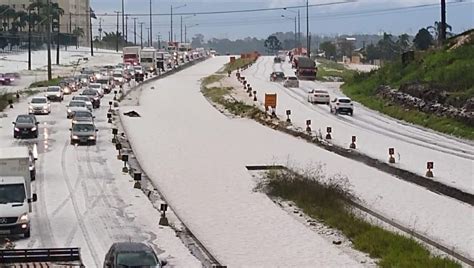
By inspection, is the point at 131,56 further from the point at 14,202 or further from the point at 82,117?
the point at 14,202

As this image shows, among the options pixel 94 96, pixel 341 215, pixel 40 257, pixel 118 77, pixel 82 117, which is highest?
pixel 118 77

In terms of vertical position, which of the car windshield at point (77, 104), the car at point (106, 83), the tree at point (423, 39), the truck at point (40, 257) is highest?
the tree at point (423, 39)

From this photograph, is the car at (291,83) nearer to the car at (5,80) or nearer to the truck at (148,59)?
the car at (5,80)

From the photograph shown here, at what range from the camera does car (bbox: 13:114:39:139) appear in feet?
162

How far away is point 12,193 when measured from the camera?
1025 inches

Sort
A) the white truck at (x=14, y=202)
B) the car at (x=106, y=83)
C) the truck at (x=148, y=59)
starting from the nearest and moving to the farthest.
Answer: the white truck at (x=14, y=202)
the car at (x=106, y=83)
the truck at (x=148, y=59)

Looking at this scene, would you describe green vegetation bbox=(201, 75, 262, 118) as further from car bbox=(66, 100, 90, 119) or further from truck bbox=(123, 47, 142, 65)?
truck bbox=(123, 47, 142, 65)

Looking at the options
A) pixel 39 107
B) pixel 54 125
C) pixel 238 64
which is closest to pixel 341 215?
pixel 54 125

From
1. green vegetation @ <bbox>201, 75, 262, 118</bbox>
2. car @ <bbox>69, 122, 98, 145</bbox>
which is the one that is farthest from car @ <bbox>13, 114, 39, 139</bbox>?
green vegetation @ <bbox>201, 75, 262, 118</bbox>

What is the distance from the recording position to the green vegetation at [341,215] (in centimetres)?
2323

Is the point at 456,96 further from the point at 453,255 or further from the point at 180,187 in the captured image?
the point at 453,255

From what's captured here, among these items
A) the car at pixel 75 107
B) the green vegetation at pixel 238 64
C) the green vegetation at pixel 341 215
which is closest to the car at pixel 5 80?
the car at pixel 75 107

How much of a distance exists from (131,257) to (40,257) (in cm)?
247

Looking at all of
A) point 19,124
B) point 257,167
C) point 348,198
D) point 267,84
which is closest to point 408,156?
point 257,167
